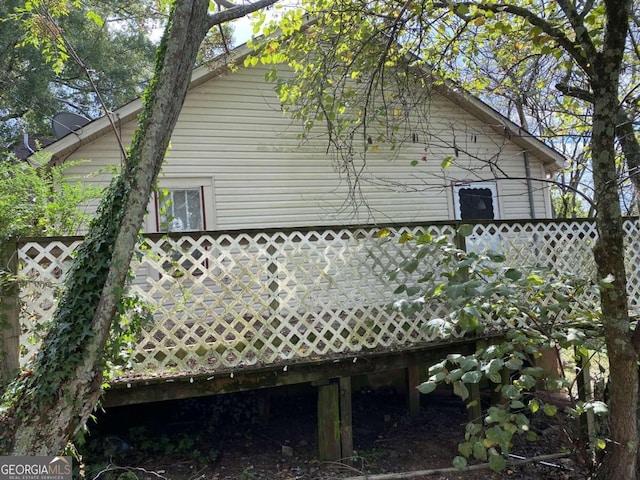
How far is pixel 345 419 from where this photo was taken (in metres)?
4.59

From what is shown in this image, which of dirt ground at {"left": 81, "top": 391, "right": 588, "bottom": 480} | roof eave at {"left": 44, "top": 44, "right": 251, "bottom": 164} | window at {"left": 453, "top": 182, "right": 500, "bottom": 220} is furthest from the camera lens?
window at {"left": 453, "top": 182, "right": 500, "bottom": 220}

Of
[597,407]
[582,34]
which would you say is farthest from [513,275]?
[582,34]

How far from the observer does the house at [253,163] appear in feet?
20.5

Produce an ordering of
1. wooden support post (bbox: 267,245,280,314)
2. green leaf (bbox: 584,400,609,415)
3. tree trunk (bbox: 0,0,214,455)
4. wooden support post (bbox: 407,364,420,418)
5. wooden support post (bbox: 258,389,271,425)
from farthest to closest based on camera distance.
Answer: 1. wooden support post (bbox: 407,364,420,418)
2. wooden support post (bbox: 258,389,271,425)
3. wooden support post (bbox: 267,245,280,314)
4. green leaf (bbox: 584,400,609,415)
5. tree trunk (bbox: 0,0,214,455)

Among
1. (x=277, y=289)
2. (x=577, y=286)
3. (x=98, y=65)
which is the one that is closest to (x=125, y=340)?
(x=277, y=289)

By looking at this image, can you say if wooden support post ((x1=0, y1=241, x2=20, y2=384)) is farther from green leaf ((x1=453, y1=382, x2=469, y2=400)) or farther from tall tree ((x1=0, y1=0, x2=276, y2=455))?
green leaf ((x1=453, y1=382, x2=469, y2=400))

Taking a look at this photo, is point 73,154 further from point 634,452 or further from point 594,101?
point 634,452

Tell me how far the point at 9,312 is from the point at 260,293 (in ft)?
6.83

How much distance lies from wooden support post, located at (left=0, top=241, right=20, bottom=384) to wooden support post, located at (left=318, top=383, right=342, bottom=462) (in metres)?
2.75

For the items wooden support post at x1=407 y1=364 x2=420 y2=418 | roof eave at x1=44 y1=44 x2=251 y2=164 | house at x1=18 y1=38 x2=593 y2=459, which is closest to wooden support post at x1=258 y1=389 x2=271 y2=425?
house at x1=18 y1=38 x2=593 y2=459

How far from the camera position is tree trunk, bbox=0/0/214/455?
2.63 metres

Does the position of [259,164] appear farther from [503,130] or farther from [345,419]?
[503,130]

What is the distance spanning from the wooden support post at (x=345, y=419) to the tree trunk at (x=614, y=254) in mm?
2366

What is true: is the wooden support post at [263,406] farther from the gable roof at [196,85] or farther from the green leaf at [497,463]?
the gable roof at [196,85]
